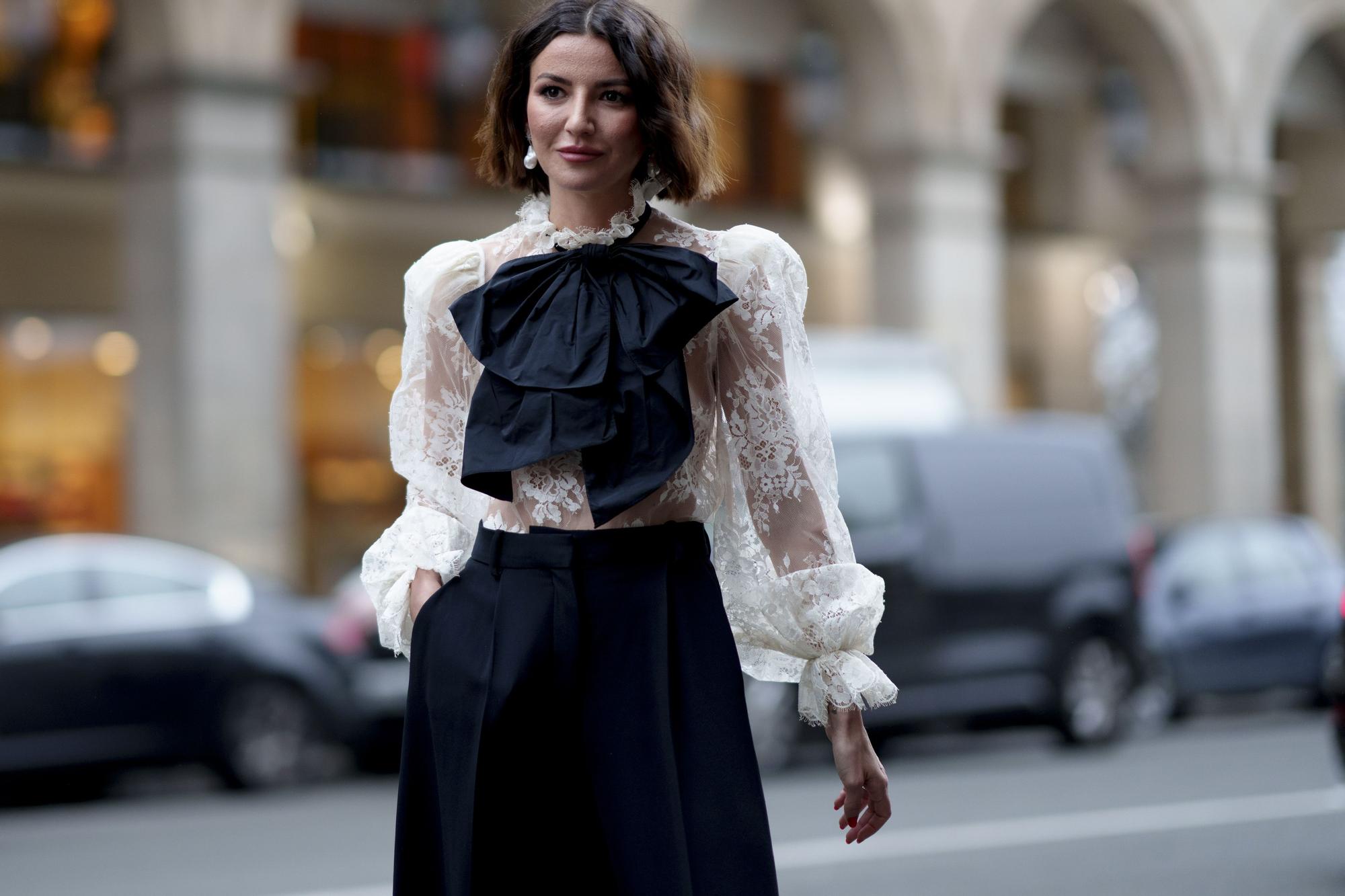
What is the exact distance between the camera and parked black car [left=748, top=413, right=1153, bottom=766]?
12578mm

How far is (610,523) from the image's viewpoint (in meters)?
2.85

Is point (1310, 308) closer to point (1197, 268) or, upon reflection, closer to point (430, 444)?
point (1197, 268)

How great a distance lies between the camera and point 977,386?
20.8m

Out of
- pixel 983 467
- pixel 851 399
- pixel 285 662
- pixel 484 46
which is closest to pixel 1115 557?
pixel 983 467

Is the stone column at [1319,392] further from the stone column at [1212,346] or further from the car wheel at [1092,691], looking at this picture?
the car wheel at [1092,691]

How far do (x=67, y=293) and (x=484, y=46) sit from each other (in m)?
4.75

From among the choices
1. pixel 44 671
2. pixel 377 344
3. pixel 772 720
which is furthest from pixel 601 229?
pixel 377 344

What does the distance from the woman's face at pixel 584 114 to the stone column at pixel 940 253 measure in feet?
57.4

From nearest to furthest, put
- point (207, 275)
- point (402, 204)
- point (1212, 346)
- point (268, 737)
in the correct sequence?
point (268, 737)
point (207, 275)
point (402, 204)
point (1212, 346)

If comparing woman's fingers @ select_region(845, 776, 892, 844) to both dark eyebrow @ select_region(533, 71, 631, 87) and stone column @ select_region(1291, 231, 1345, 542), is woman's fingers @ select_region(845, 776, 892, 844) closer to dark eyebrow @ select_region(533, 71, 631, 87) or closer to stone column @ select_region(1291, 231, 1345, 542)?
dark eyebrow @ select_region(533, 71, 631, 87)

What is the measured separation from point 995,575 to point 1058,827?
3.60 meters

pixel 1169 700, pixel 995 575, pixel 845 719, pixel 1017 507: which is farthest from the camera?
pixel 1169 700

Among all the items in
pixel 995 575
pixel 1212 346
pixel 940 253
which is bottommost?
pixel 995 575

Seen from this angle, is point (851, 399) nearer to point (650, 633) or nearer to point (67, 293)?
point (67, 293)
